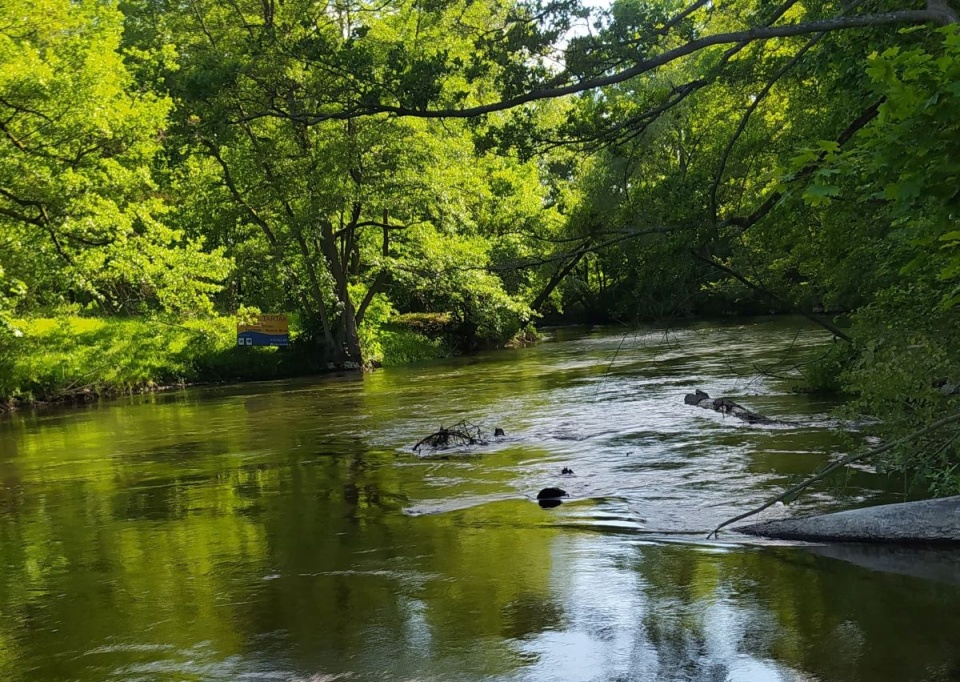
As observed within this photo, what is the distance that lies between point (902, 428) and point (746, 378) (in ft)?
39.0

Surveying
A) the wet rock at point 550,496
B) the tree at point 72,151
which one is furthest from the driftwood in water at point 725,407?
the tree at point 72,151

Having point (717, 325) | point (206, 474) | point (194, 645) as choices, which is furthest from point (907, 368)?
point (717, 325)

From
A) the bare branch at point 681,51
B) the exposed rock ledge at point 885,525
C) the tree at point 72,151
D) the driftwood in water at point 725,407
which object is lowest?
the exposed rock ledge at point 885,525

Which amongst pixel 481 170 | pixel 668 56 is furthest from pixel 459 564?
pixel 481 170

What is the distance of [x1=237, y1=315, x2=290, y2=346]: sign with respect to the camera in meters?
30.5

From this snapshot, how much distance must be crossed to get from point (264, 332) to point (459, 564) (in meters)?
24.3

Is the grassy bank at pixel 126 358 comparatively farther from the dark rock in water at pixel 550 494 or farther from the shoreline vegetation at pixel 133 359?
the dark rock in water at pixel 550 494

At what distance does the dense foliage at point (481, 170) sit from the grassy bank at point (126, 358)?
0.23 metres

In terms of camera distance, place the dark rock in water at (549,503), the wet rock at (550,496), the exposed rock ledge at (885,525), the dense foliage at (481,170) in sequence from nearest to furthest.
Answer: the exposed rock ledge at (885,525)
the dense foliage at (481,170)
the dark rock in water at (549,503)
the wet rock at (550,496)

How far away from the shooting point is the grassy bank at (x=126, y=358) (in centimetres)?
2536

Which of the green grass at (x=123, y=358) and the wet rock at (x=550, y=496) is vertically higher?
the green grass at (x=123, y=358)

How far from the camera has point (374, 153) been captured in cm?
2773

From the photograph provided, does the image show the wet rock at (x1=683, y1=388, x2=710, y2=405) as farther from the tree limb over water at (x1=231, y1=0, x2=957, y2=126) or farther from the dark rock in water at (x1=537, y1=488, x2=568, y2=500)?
the tree limb over water at (x1=231, y1=0, x2=957, y2=126)

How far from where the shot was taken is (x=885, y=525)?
24.7 feet
